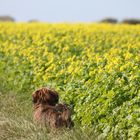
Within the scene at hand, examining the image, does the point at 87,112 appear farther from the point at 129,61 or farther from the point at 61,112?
the point at 129,61

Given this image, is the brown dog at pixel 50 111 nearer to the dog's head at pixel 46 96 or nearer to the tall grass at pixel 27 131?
the dog's head at pixel 46 96

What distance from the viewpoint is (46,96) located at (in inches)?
328

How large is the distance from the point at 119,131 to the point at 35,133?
Result: 46.5 inches

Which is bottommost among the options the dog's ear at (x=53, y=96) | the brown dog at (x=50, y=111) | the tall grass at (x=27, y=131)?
the tall grass at (x=27, y=131)

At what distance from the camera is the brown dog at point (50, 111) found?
816 centimetres

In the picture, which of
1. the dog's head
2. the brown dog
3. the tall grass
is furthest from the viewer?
the dog's head

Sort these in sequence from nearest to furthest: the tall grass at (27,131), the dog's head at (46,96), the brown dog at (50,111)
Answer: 1. the tall grass at (27,131)
2. the brown dog at (50,111)
3. the dog's head at (46,96)

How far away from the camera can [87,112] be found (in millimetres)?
8352

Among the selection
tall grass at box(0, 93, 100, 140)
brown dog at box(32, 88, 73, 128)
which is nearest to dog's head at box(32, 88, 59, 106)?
brown dog at box(32, 88, 73, 128)

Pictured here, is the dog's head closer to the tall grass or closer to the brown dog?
the brown dog

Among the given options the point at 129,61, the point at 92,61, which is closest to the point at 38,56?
the point at 92,61

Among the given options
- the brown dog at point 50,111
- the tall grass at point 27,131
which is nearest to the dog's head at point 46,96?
the brown dog at point 50,111

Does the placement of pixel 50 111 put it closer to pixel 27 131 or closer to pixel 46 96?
pixel 46 96

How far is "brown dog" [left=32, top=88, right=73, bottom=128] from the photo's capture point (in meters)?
8.16
